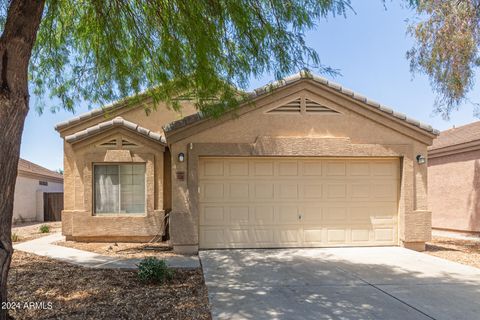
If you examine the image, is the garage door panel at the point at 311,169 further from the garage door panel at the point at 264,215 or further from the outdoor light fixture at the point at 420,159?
the outdoor light fixture at the point at 420,159

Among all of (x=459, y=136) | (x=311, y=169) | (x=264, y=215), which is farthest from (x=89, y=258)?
(x=459, y=136)

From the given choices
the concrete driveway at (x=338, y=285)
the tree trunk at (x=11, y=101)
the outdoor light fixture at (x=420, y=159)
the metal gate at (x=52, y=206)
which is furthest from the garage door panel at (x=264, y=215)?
the metal gate at (x=52, y=206)

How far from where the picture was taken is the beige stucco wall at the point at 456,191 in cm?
1428

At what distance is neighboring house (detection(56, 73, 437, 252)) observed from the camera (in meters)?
10.3

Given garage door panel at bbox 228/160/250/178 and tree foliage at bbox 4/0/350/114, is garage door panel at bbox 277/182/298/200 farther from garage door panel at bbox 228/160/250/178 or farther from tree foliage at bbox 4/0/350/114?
tree foliage at bbox 4/0/350/114

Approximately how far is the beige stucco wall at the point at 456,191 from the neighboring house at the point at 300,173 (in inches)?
189

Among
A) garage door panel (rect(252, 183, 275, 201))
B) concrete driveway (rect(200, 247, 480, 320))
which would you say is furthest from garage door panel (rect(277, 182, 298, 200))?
concrete driveway (rect(200, 247, 480, 320))

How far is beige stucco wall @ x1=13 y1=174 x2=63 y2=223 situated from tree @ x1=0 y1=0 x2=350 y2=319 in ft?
46.8

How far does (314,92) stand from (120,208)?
646 cm

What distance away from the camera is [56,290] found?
6602 mm

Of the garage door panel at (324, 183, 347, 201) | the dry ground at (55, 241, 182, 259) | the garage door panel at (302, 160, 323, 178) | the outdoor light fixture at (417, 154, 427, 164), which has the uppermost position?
the outdoor light fixture at (417, 154, 427, 164)

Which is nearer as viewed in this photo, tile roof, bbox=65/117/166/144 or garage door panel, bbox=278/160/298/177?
garage door panel, bbox=278/160/298/177

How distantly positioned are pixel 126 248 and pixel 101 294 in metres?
4.55

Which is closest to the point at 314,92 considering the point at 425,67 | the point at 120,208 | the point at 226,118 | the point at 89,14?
the point at 226,118
